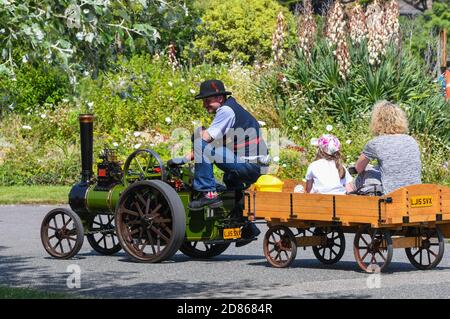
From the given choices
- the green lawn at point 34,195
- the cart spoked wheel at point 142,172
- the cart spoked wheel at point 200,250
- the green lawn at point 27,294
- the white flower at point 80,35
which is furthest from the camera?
the green lawn at point 34,195

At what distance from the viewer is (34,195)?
2217cm

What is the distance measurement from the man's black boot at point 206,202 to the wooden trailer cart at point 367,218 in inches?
15.4

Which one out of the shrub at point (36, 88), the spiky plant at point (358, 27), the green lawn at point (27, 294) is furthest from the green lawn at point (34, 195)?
the green lawn at point (27, 294)

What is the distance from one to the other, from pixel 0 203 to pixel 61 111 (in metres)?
5.86

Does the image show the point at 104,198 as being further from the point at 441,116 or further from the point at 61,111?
the point at 61,111

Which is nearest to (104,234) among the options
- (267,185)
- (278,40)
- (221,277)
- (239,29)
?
(267,185)

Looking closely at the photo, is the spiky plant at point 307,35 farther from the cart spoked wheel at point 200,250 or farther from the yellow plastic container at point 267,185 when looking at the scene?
the yellow plastic container at point 267,185

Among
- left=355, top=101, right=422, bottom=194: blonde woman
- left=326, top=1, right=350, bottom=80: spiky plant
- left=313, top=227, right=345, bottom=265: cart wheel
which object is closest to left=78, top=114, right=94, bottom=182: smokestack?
left=313, top=227, right=345, bottom=265: cart wheel

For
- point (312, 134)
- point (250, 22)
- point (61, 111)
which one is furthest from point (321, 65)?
point (250, 22)

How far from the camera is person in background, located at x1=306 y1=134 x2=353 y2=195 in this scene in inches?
502

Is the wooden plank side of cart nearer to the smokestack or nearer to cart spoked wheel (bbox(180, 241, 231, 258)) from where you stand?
cart spoked wheel (bbox(180, 241, 231, 258))

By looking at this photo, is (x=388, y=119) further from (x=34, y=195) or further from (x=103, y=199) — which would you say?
(x=34, y=195)

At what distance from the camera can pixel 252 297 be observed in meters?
10.2

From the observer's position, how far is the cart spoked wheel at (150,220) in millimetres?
12695
